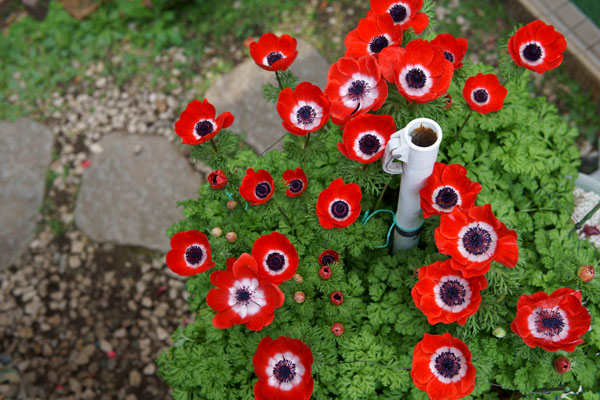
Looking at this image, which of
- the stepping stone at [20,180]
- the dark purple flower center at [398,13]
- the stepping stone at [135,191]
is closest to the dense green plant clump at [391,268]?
the dark purple flower center at [398,13]

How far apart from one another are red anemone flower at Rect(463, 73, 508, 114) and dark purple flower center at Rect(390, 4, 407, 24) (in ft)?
1.30

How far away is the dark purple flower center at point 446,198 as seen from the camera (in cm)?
177

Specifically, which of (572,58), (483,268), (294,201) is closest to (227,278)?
(294,201)

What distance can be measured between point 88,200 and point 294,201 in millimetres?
2879

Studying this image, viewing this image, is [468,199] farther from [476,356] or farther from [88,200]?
[88,200]

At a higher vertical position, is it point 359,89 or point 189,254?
point 359,89

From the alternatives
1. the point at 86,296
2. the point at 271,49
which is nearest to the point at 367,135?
the point at 271,49

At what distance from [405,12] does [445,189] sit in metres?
0.80

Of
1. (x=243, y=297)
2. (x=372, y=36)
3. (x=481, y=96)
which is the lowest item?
(x=243, y=297)

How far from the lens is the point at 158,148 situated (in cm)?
439

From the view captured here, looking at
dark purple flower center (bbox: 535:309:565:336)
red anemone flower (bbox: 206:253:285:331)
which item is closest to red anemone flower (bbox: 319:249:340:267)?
red anemone flower (bbox: 206:253:285:331)

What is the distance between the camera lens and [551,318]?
5.42ft

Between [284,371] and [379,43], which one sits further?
[379,43]

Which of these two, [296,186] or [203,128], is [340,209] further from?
[203,128]
